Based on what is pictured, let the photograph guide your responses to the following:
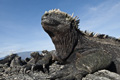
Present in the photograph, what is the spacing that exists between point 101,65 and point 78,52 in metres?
1.10

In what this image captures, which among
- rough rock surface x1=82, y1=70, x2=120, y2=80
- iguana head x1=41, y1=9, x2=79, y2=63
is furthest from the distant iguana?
rough rock surface x1=82, y1=70, x2=120, y2=80

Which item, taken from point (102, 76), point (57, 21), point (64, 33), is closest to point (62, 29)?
point (64, 33)

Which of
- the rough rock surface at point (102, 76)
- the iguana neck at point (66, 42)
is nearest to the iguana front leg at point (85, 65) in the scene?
the rough rock surface at point (102, 76)

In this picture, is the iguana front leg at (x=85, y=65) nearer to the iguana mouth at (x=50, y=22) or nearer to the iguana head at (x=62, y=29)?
the iguana head at (x=62, y=29)

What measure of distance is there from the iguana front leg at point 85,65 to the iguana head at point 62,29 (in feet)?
3.59

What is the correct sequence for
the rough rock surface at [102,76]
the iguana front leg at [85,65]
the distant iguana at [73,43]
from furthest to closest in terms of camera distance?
the distant iguana at [73,43] → the iguana front leg at [85,65] → the rough rock surface at [102,76]

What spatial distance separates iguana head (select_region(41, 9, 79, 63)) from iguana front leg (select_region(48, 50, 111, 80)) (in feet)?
3.59

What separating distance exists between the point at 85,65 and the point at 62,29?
6.46 feet

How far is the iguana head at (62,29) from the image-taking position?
245 inches

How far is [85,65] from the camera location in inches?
195

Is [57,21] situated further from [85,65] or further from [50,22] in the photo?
[85,65]

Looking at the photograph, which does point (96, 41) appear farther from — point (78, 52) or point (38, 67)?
point (38, 67)

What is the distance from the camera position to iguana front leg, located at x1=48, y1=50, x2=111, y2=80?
473cm

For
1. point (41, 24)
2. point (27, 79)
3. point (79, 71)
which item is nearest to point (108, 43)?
point (79, 71)
